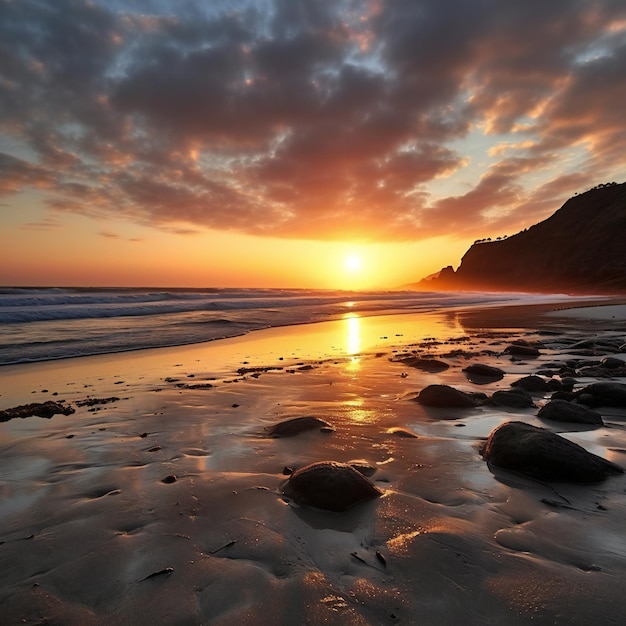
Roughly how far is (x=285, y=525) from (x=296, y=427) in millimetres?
1874

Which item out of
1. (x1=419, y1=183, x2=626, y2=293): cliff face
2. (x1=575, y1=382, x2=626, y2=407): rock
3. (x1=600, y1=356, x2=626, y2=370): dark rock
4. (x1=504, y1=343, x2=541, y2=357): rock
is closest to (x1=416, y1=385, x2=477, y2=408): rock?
(x1=575, y1=382, x2=626, y2=407): rock

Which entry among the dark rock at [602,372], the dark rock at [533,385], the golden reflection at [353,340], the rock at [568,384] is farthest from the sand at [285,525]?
the golden reflection at [353,340]

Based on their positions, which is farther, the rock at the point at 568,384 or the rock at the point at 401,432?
the rock at the point at 568,384

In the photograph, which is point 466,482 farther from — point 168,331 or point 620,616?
point 168,331

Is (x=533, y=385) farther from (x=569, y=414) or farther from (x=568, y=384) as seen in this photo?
(x=569, y=414)

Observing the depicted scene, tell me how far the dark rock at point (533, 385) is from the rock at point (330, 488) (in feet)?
14.4

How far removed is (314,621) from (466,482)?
191 cm

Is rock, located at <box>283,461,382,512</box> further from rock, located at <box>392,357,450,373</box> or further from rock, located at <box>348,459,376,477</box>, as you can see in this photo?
rock, located at <box>392,357,450,373</box>

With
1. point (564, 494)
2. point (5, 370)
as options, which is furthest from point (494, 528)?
point (5, 370)

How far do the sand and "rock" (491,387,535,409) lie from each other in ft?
0.54

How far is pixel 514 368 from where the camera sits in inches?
312

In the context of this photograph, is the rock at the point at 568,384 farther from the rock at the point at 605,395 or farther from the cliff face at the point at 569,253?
the cliff face at the point at 569,253

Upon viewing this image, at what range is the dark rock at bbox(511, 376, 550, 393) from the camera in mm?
6121

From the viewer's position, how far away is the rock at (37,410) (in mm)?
5182
